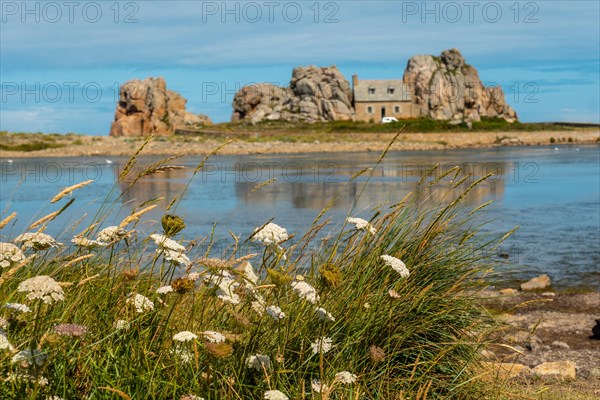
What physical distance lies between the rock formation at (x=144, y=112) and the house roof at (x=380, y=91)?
2489 centimetres

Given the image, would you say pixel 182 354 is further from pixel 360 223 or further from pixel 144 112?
pixel 144 112

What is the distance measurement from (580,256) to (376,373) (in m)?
12.5

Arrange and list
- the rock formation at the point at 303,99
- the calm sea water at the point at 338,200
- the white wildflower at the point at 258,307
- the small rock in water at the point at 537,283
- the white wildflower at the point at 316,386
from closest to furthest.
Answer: the white wildflower at the point at 316,386 → the white wildflower at the point at 258,307 → the small rock in water at the point at 537,283 → the calm sea water at the point at 338,200 → the rock formation at the point at 303,99

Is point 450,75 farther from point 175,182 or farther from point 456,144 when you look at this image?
point 175,182

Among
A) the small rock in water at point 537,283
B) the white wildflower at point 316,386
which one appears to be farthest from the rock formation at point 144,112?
the white wildflower at point 316,386

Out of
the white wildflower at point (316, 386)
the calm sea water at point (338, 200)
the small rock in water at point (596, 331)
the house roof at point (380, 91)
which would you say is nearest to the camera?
the white wildflower at point (316, 386)

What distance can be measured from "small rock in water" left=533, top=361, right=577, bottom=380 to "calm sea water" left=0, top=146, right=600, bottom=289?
1.07 m

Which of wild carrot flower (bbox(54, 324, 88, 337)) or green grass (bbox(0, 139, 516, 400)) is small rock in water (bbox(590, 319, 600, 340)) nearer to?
green grass (bbox(0, 139, 516, 400))

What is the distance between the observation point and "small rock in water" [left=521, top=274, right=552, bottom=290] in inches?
530

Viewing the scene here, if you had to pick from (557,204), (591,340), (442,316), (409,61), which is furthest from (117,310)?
(409,61)

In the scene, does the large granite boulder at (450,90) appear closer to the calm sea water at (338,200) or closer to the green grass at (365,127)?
the green grass at (365,127)

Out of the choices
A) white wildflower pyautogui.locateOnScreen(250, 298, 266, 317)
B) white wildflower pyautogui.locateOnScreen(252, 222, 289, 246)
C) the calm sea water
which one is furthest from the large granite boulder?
white wildflower pyautogui.locateOnScreen(250, 298, 266, 317)

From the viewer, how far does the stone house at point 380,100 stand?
11494 cm

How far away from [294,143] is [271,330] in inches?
2796
